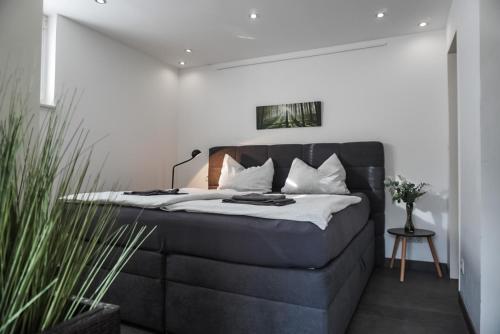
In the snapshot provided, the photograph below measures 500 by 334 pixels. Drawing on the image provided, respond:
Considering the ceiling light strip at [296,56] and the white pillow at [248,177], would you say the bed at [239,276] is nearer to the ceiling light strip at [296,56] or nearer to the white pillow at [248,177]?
the white pillow at [248,177]

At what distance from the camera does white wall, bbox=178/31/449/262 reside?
3527mm

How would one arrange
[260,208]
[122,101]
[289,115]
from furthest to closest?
1. [289,115]
2. [122,101]
3. [260,208]

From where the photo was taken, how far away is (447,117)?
3.46 metres

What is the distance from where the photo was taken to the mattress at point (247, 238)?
5.44 ft

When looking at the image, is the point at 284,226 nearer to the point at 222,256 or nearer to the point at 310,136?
the point at 222,256

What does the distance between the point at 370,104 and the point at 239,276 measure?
2.89 meters

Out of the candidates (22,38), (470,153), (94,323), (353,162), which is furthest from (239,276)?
(353,162)

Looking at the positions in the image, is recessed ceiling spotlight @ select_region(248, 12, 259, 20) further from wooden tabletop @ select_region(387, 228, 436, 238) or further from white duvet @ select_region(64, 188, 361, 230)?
wooden tabletop @ select_region(387, 228, 436, 238)

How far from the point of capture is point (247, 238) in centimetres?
179

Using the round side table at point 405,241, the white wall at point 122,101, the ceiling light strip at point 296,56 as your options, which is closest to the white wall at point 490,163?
the round side table at point 405,241

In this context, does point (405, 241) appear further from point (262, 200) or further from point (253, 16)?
point (253, 16)

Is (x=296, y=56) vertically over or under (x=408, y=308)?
over

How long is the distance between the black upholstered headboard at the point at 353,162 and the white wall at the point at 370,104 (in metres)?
0.16

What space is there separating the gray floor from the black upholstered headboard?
1.95 feet
